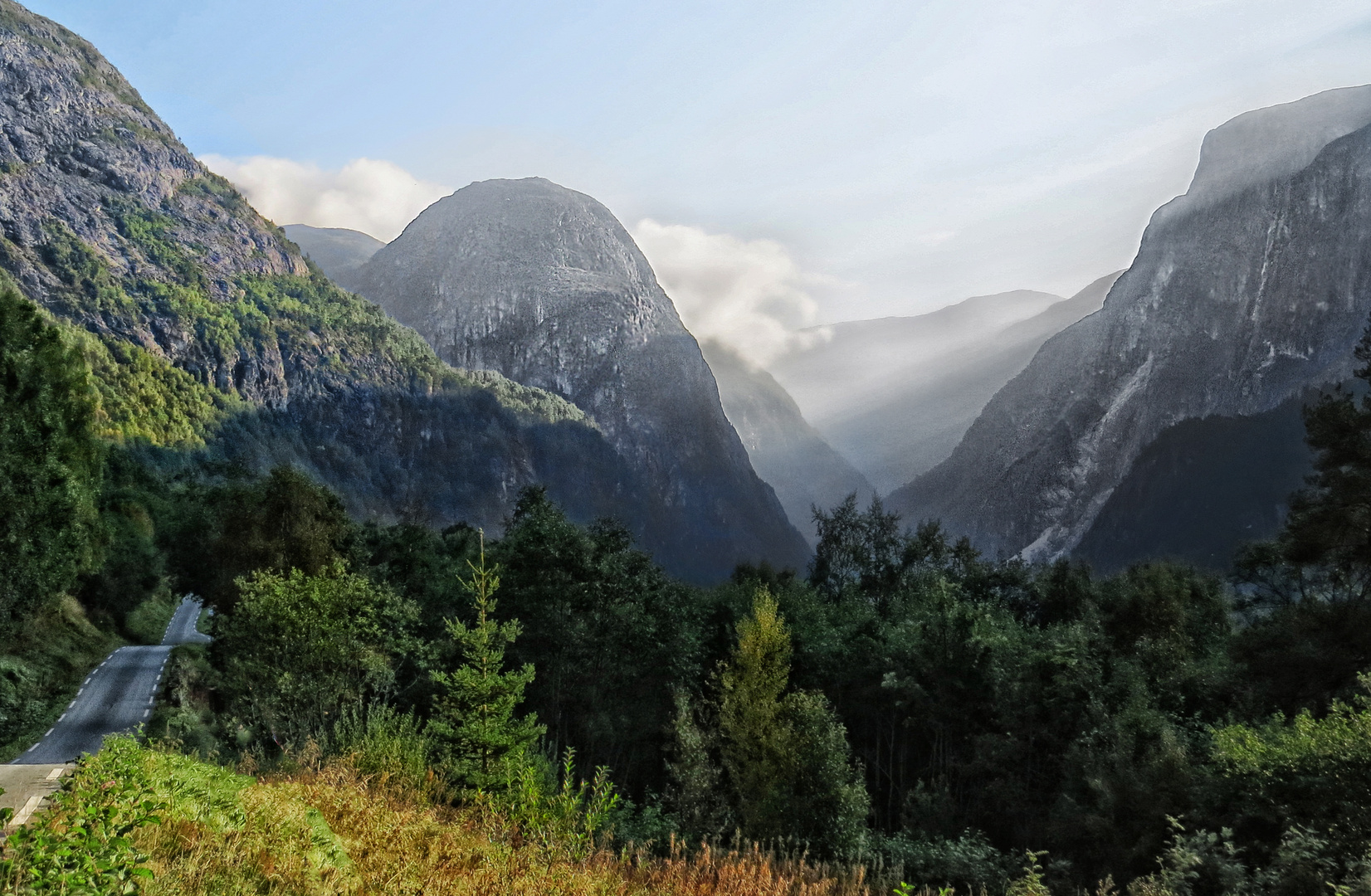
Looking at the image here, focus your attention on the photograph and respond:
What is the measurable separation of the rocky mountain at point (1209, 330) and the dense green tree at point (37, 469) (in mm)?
145227

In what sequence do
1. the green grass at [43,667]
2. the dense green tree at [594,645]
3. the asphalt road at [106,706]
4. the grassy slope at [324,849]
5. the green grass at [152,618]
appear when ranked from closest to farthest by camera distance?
the grassy slope at [324,849] → the asphalt road at [106,706] → the green grass at [43,667] → the dense green tree at [594,645] → the green grass at [152,618]

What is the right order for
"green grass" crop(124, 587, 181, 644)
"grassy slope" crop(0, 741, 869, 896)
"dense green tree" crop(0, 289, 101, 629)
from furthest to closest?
"green grass" crop(124, 587, 181, 644) < "dense green tree" crop(0, 289, 101, 629) < "grassy slope" crop(0, 741, 869, 896)

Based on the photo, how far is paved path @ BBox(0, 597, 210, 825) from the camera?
10875mm

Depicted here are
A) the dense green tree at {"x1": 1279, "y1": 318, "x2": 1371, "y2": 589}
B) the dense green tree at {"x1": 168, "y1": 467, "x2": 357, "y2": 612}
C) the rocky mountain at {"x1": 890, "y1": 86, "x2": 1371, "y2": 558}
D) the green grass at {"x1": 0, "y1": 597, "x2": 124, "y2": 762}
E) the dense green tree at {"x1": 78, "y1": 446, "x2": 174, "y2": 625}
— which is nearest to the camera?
the dense green tree at {"x1": 1279, "y1": 318, "x2": 1371, "y2": 589}

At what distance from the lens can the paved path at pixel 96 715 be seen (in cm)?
1088

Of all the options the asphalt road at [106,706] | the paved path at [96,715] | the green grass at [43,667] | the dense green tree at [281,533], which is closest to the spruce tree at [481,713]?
the paved path at [96,715]

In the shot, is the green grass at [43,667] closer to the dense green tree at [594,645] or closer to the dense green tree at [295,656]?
the dense green tree at [295,656]

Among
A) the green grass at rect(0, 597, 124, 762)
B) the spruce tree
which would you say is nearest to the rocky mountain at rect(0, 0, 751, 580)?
the green grass at rect(0, 597, 124, 762)

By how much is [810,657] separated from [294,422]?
10086 cm

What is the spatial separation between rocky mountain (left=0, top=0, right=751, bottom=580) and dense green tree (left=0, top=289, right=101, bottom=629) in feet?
197

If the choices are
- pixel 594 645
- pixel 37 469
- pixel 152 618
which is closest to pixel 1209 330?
pixel 594 645

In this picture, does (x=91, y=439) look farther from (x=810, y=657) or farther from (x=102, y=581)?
(x=810, y=657)

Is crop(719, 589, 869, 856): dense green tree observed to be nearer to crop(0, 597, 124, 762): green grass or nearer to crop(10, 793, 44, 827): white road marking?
crop(10, 793, 44, 827): white road marking

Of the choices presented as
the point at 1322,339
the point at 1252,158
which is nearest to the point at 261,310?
the point at 1322,339
